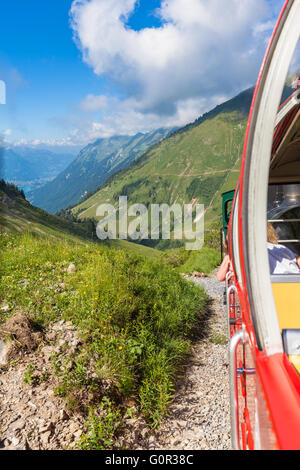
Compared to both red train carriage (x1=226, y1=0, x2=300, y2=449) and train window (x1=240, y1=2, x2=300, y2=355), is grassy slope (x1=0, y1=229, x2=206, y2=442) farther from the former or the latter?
train window (x1=240, y1=2, x2=300, y2=355)

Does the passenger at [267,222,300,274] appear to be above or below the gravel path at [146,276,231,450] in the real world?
above

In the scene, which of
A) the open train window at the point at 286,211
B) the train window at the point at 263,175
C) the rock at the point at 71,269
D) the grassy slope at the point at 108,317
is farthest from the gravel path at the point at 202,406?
the rock at the point at 71,269

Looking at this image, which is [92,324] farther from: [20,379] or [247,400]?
[247,400]

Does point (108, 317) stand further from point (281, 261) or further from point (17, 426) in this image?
point (281, 261)

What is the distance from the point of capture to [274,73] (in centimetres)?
159

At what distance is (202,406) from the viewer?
11.7ft

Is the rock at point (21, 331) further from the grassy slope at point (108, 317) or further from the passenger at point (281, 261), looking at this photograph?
the passenger at point (281, 261)

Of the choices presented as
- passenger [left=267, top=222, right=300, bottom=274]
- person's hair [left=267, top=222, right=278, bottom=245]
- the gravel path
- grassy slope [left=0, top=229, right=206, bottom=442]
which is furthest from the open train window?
grassy slope [left=0, top=229, right=206, bottom=442]

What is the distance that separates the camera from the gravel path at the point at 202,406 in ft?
9.88

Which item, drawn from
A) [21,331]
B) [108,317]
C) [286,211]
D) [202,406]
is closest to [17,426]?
[21,331]

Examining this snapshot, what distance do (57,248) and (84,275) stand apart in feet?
7.42

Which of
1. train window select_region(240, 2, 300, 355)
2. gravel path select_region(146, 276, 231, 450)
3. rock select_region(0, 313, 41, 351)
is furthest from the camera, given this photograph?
rock select_region(0, 313, 41, 351)

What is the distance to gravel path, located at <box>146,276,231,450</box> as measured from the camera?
301cm

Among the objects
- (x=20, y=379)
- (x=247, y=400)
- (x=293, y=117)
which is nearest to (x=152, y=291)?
(x=20, y=379)
